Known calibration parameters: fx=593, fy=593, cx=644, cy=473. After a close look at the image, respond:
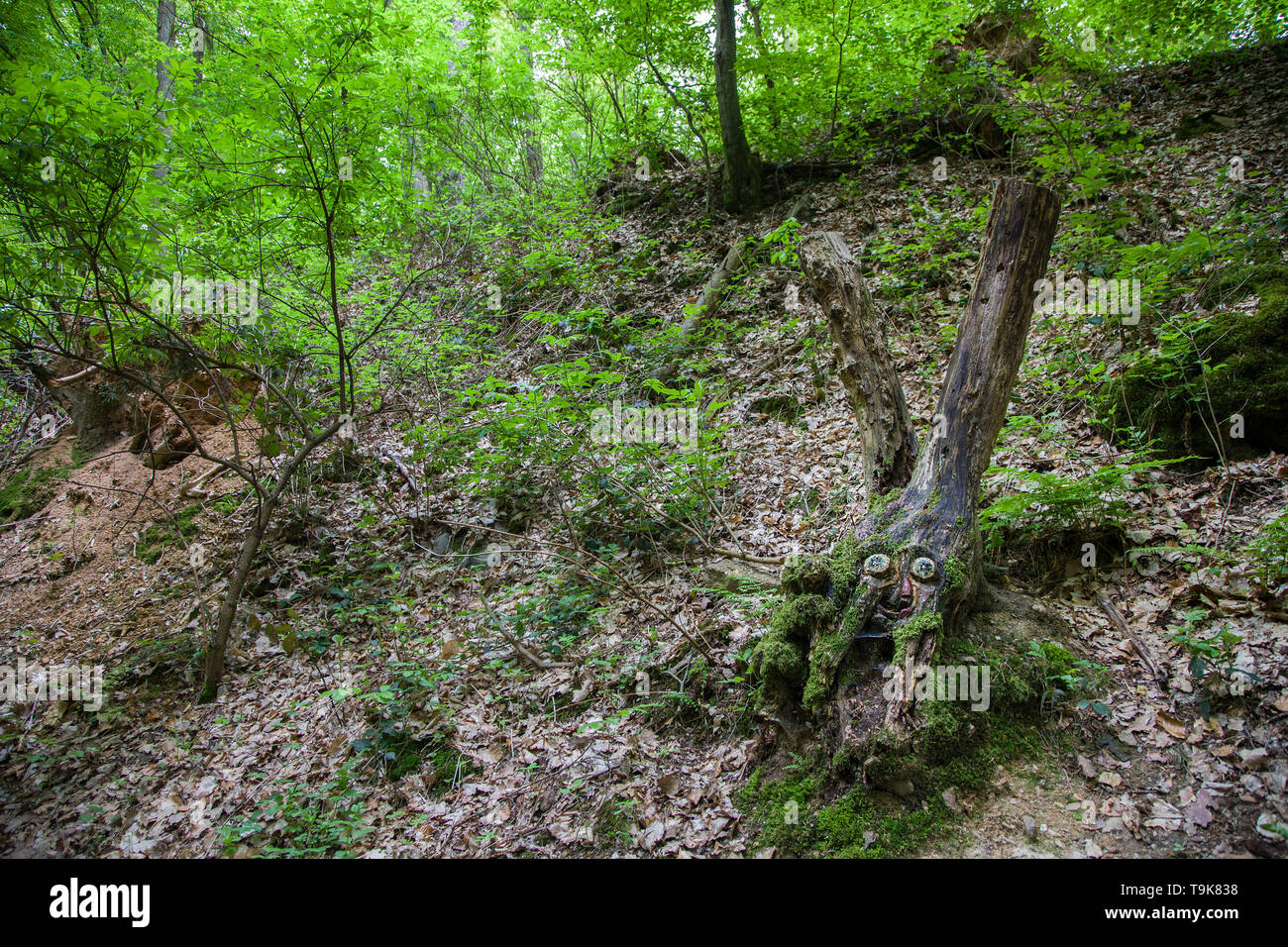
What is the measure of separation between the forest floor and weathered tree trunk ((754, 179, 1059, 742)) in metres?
0.59

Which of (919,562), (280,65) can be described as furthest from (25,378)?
(919,562)

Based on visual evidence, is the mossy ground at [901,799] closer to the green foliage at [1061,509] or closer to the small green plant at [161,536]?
the green foliage at [1061,509]

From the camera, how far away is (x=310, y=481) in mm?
7301

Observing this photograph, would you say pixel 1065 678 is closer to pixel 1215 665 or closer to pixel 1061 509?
pixel 1215 665

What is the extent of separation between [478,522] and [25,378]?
277 inches

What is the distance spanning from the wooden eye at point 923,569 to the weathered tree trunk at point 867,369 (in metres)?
0.67

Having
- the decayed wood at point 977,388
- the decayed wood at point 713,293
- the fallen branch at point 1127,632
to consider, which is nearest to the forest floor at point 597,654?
the fallen branch at point 1127,632

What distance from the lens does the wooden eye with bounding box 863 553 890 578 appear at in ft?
10.2

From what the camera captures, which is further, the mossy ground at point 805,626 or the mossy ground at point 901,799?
the mossy ground at point 805,626

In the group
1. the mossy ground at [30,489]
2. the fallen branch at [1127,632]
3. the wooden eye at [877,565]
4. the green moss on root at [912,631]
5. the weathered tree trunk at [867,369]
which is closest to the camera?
the green moss on root at [912,631]

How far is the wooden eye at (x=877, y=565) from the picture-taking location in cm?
310

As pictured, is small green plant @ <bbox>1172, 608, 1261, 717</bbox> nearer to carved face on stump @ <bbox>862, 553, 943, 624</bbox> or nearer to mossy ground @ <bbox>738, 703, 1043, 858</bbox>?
mossy ground @ <bbox>738, 703, 1043, 858</bbox>

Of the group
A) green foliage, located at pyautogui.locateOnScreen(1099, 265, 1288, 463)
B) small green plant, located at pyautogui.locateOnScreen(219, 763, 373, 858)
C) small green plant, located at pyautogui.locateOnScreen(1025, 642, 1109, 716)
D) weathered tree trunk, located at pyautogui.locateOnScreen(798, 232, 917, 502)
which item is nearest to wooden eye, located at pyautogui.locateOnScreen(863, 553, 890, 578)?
weathered tree trunk, located at pyautogui.locateOnScreen(798, 232, 917, 502)
